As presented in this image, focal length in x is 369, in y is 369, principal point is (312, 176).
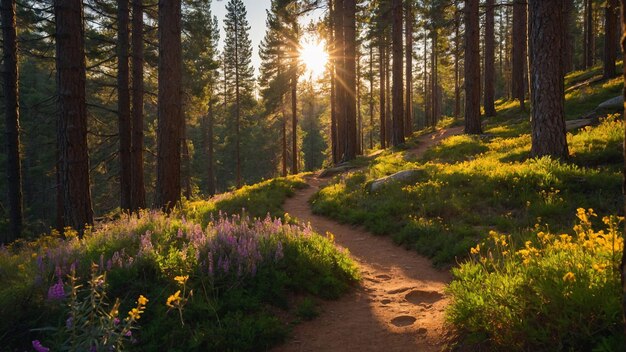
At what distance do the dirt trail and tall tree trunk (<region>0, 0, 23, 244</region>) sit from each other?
45.3 feet

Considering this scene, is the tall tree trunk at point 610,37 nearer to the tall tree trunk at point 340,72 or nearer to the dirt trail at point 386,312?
the tall tree trunk at point 340,72

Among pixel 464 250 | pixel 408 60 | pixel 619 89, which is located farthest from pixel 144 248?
pixel 408 60

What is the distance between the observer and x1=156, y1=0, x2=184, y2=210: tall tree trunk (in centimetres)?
980

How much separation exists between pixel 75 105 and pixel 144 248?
5744mm

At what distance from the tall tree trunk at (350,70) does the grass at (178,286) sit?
1527 centimetres

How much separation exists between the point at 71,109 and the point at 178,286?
21.5ft

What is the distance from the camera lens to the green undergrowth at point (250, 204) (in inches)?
433

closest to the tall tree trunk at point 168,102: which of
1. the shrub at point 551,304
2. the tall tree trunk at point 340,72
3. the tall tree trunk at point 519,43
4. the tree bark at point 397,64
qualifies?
the shrub at point 551,304

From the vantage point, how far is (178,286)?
4480mm

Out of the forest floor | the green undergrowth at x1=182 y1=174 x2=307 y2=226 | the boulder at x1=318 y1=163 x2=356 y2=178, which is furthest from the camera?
the boulder at x1=318 y1=163 x2=356 y2=178

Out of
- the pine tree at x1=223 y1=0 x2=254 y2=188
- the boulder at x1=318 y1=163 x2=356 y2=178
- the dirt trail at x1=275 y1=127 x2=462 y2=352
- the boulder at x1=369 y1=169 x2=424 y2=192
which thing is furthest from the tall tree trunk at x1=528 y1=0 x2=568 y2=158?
the pine tree at x1=223 y1=0 x2=254 y2=188

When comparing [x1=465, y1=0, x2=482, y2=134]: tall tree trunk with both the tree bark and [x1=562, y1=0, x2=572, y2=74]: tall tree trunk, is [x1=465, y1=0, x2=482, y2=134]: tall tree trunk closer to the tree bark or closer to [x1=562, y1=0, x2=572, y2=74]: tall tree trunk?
the tree bark

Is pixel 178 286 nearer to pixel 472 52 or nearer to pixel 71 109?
pixel 71 109

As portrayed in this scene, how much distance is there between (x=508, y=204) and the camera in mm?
8156
